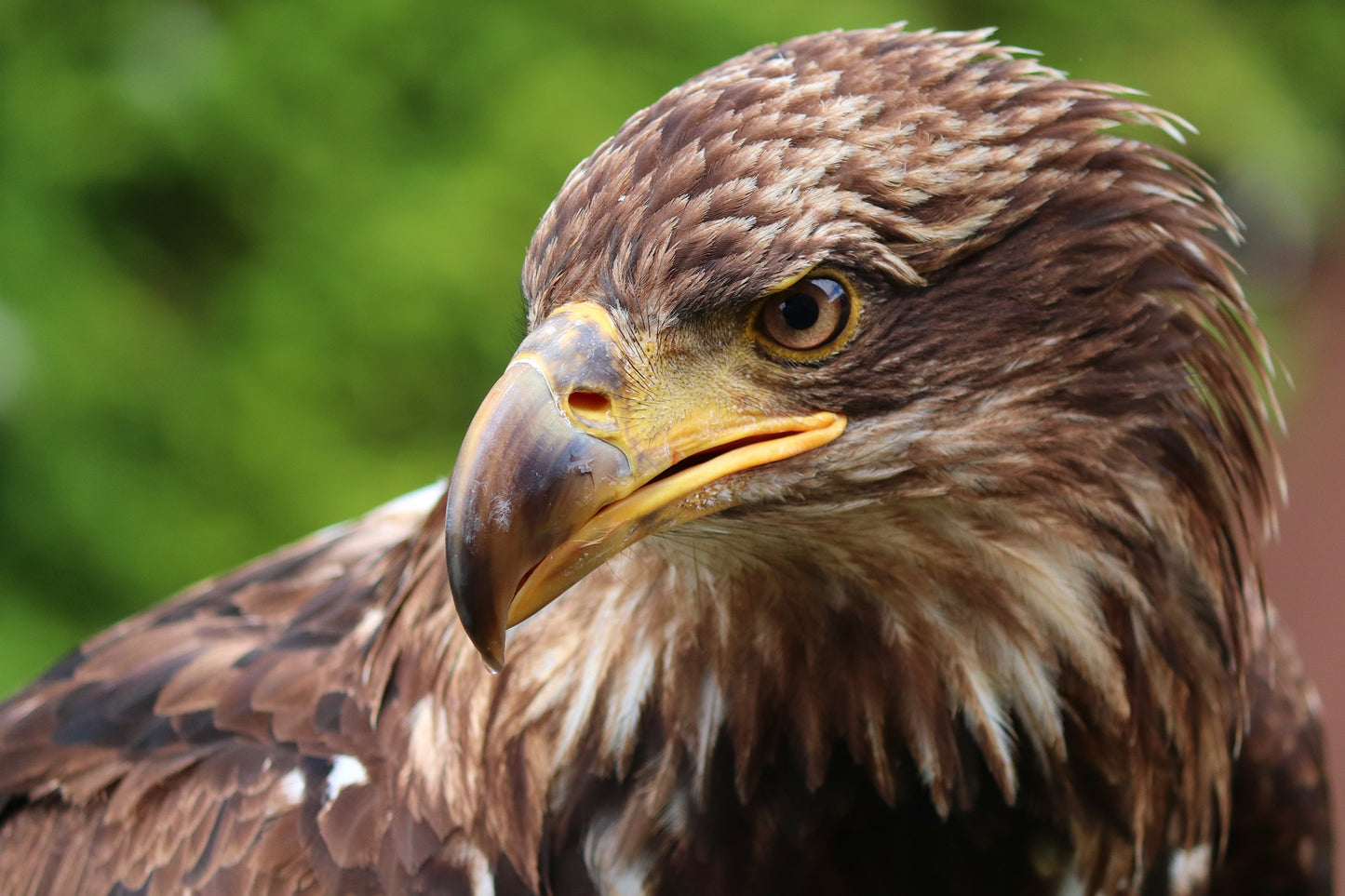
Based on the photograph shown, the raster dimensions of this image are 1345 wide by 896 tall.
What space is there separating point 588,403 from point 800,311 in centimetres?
28

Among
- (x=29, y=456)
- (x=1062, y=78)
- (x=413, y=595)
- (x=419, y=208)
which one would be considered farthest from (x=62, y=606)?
(x=1062, y=78)

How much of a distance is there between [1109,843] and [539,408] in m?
1.10

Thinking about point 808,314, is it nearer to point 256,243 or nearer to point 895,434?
point 895,434

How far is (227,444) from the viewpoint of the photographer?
486 centimetres

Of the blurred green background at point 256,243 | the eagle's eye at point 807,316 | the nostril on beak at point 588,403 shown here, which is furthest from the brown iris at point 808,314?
the blurred green background at point 256,243

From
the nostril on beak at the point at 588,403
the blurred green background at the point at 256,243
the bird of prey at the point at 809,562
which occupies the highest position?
the blurred green background at the point at 256,243

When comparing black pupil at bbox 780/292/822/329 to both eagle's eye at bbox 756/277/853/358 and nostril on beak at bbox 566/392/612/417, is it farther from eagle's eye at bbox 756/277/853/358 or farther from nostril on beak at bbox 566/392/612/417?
nostril on beak at bbox 566/392/612/417

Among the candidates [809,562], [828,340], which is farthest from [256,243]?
[828,340]

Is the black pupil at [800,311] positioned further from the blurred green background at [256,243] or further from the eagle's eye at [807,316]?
the blurred green background at [256,243]

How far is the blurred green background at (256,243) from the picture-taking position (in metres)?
4.75

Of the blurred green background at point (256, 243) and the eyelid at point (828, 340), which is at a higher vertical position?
the blurred green background at point (256, 243)

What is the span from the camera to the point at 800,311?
1.83 m

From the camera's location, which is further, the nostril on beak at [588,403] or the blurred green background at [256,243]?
the blurred green background at [256,243]

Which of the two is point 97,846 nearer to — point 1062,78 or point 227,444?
point 1062,78
